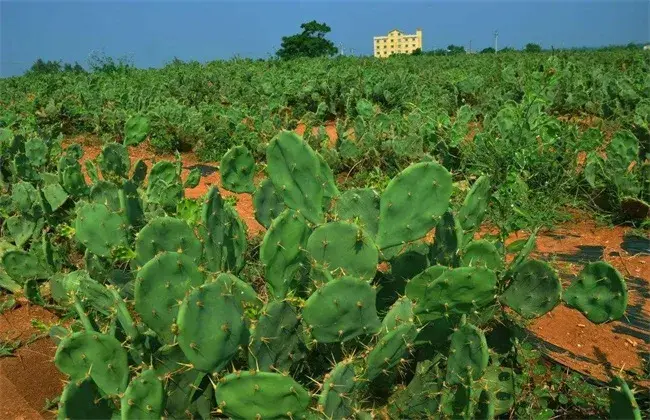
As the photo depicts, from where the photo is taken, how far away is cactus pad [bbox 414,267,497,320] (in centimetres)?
217

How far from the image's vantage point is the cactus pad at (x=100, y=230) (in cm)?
288

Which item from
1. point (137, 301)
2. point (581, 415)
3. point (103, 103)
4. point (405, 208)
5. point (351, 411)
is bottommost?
point (581, 415)

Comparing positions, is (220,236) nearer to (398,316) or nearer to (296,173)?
(296,173)

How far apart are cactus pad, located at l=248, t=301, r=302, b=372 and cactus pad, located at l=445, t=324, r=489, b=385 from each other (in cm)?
49

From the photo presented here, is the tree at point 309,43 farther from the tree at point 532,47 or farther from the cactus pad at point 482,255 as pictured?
the cactus pad at point 482,255

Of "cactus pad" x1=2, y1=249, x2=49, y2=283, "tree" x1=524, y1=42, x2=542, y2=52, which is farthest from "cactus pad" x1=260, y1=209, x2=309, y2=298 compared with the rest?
"tree" x1=524, y1=42, x2=542, y2=52

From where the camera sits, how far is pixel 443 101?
829 centimetres

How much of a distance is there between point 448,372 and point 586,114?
21.4ft

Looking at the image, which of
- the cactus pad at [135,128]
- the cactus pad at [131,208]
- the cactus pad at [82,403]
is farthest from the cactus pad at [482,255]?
the cactus pad at [135,128]

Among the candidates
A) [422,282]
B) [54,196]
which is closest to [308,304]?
[422,282]

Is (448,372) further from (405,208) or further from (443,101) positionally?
(443,101)

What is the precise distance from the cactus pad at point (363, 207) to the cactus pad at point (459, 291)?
1.40 ft

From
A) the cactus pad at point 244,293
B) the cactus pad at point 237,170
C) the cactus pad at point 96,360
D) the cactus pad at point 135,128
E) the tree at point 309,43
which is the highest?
the tree at point 309,43

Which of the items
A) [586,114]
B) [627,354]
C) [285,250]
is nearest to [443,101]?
[586,114]
